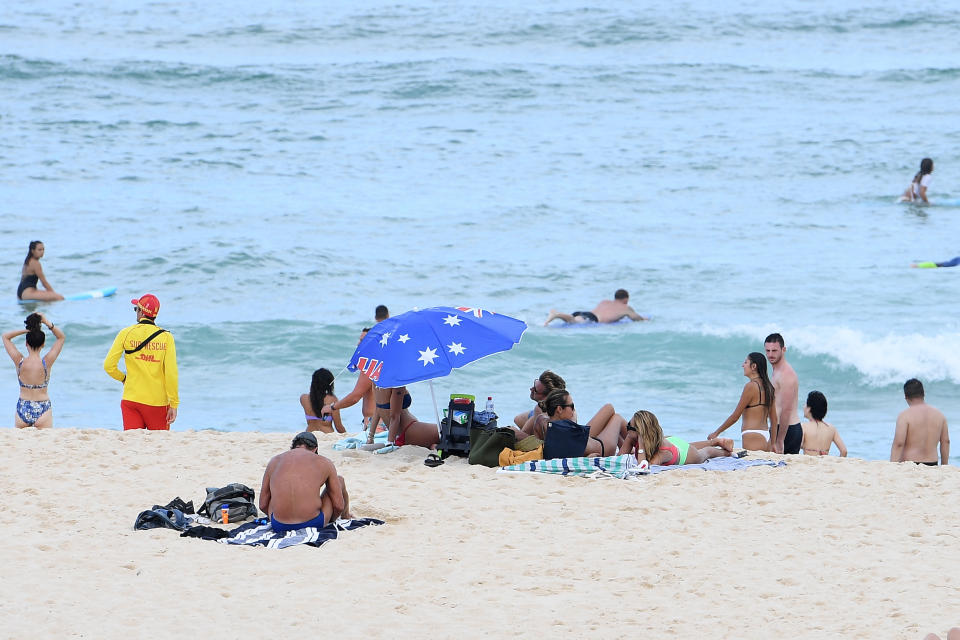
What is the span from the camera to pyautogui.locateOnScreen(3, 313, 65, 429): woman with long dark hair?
29.9 feet

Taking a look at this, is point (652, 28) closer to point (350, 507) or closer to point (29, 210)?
point (29, 210)

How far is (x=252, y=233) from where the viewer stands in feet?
64.7

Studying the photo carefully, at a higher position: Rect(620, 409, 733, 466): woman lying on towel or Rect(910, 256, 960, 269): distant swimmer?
Rect(910, 256, 960, 269): distant swimmer

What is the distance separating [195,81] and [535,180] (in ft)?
37.9

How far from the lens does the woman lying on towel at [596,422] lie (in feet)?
26.3

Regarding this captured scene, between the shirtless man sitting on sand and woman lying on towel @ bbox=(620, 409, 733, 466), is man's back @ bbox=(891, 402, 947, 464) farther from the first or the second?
the shirtless man sitting on sand

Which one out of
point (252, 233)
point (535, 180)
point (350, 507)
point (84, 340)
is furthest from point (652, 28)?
point (350, 507)

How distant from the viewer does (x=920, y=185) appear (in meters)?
21.0

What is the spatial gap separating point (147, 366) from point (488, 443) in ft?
8.74

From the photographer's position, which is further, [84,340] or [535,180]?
[535,180]

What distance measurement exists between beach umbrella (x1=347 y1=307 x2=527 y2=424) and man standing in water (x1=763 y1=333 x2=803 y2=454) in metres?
2.11

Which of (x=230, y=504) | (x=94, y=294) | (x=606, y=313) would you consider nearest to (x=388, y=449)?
(x=230, y=504)

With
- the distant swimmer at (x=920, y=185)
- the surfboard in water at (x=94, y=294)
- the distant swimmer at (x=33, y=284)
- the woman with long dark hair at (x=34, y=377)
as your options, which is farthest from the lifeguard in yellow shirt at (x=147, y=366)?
the distant swimmer at (x=920, y=185)

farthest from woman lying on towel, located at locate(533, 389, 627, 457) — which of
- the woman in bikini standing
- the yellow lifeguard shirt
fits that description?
the yellow lifeguard shirt
